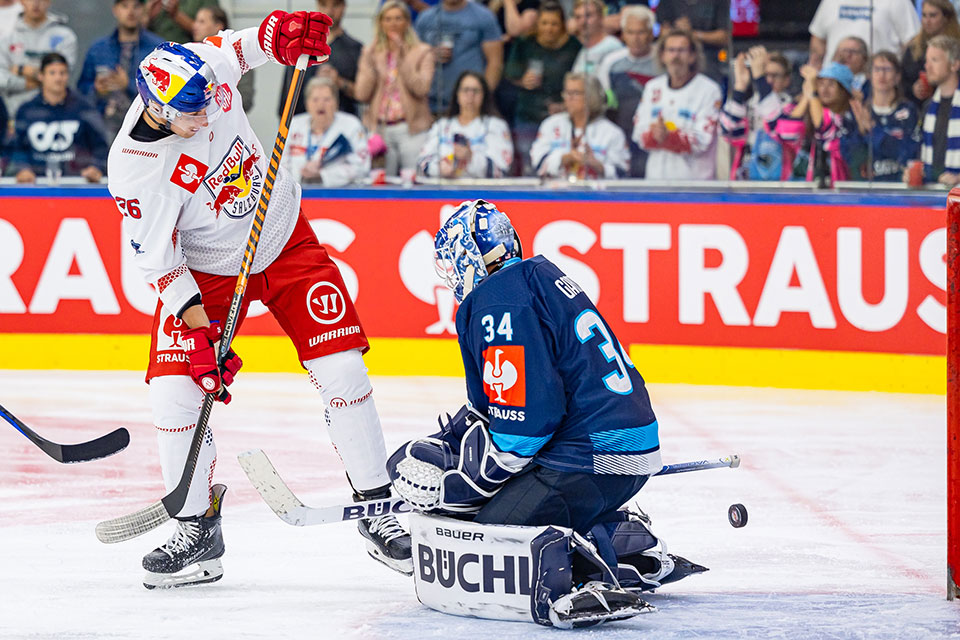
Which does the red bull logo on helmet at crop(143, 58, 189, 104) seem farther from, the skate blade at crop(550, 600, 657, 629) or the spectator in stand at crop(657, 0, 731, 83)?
the spectator in stand at crop(657, 0, 731, 83)

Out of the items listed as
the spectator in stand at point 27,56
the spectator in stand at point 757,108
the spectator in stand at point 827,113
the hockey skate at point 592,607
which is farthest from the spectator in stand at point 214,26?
the hockey skate at point 592,607

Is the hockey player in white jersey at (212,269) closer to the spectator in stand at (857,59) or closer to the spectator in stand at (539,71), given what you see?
the spectator in stand at (539,71)

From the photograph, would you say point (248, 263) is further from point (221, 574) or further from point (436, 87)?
point (436, 87)

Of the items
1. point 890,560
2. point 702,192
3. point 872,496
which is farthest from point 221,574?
point 702,192

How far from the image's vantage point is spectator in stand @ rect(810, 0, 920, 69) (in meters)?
5.97

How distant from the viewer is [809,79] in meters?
6.16

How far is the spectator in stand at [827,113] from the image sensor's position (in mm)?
6098

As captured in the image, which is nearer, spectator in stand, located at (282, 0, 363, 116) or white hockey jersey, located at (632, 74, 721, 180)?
white hockey jersey, located at (632, 74, 721, 180)

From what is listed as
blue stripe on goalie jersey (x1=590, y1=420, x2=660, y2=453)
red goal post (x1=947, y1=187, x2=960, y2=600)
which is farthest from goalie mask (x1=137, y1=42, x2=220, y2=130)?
red goal post (x1=947, y1=187, x2=960, y2=600)

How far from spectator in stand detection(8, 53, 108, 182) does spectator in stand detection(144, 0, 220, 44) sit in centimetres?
47

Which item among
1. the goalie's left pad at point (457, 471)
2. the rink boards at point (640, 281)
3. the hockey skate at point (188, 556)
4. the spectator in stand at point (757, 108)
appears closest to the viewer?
the goalie's left pad at point (457, 471)

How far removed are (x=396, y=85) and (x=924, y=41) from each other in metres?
2.29

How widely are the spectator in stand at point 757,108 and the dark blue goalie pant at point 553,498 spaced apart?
335cm

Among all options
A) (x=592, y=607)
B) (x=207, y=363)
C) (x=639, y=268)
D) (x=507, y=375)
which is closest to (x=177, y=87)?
(x=207, y=363)
